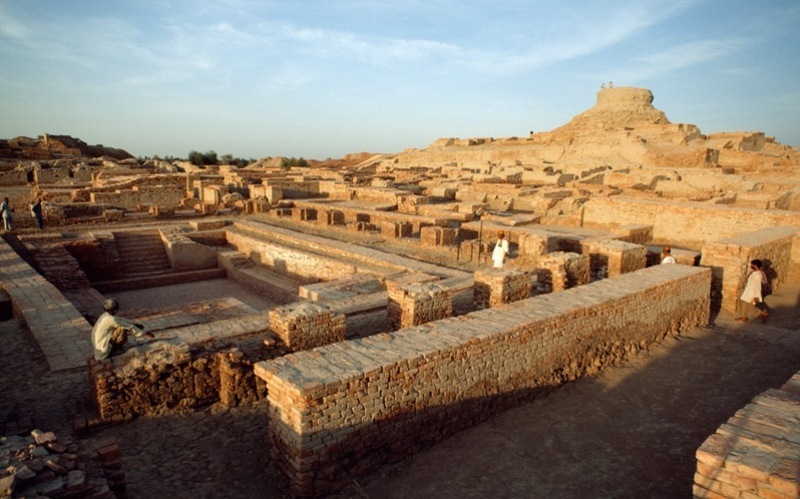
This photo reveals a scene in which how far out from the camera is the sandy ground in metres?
3.83

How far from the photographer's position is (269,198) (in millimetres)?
19750

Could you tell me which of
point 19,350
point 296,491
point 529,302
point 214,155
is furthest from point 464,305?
point 214,155

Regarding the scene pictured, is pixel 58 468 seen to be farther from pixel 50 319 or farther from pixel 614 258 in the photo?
pixel 614 258

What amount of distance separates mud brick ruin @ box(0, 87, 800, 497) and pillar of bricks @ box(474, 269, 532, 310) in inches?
1.1

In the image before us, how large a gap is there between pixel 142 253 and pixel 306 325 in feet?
36.2

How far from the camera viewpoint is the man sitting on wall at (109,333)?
15.3 feet

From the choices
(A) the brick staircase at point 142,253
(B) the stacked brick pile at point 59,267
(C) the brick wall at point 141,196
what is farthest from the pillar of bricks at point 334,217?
(C) the brick wall at point 141,196

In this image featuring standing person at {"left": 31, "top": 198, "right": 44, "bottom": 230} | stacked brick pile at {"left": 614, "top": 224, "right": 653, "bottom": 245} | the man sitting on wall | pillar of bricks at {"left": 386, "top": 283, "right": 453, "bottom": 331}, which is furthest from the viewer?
standing person at {"left": 31, "top": 198, "right": 44, "bottom": 230}

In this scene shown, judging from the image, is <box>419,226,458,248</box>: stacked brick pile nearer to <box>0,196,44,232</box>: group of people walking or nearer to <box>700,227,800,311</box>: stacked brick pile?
<box>700,227,800,311</box>: stacked brick pile

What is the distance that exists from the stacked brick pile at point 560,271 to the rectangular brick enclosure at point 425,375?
3.93 feet

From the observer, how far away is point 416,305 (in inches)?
225

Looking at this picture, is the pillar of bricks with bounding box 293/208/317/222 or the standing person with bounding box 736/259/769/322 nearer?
the standing person with bounding box 736/259/769/322

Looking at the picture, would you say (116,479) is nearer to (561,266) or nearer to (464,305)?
(464,305)

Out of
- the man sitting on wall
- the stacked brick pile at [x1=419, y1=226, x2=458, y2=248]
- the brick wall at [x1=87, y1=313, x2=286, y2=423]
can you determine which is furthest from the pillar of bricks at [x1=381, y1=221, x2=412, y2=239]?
the man sitting on wall
